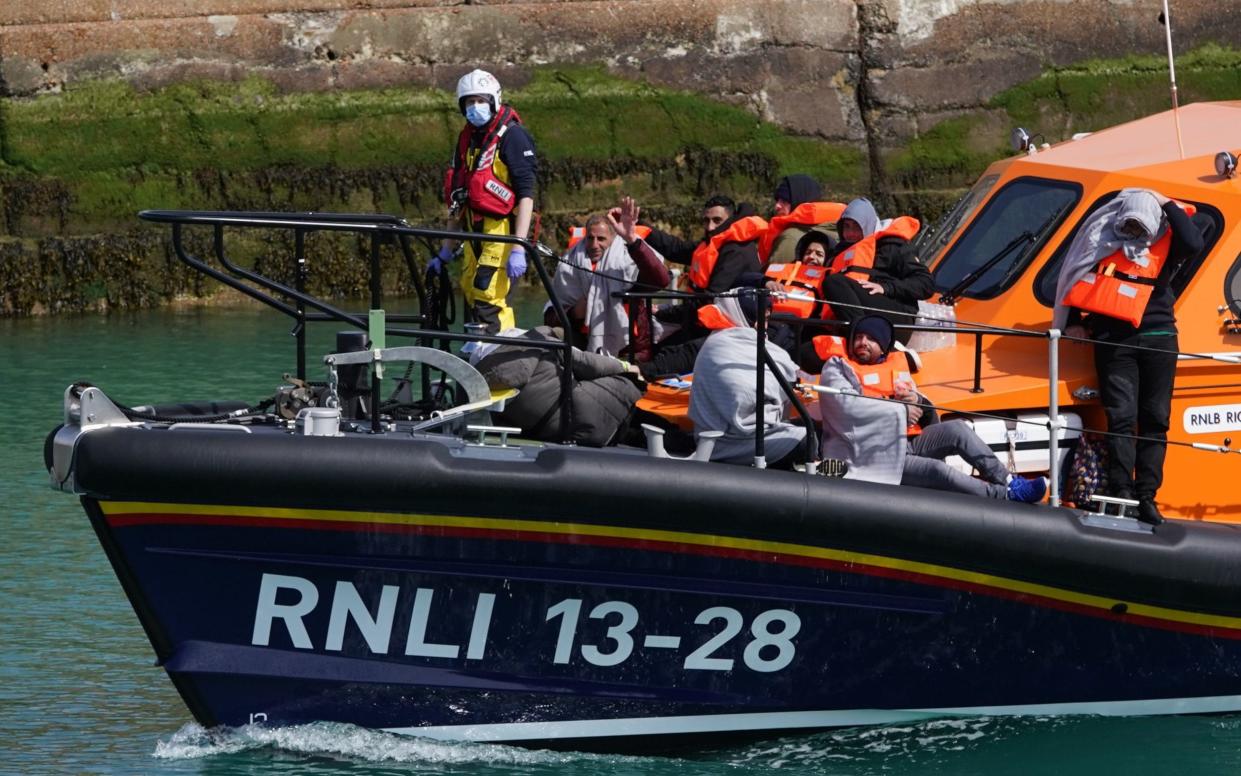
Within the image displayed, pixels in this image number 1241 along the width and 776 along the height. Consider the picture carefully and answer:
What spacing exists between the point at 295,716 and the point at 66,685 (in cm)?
139

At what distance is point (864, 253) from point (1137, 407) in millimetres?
1163

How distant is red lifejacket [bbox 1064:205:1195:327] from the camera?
19.6 ft

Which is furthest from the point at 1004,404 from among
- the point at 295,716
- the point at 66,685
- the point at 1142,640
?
the point at 66,685

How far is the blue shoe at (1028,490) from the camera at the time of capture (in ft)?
19.5

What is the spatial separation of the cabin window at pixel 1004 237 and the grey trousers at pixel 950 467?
0.90 meters

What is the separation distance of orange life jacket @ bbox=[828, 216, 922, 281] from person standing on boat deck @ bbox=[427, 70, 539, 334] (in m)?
1.19

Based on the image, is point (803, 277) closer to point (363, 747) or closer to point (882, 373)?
point (882, 373)

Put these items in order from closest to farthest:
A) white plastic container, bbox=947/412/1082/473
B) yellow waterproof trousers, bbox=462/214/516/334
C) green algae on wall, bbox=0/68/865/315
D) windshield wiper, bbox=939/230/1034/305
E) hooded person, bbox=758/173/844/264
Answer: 1. white plastic container, bbox=947/412/1082/473
2. windshield wiper, bbox=939/230/1034/305
3. yellow waterproof trousers, bbox=462/214/516/334
4. hooded person, bbox=758/173/844/264
5. green algae on wall, bbox=0/68/865/315

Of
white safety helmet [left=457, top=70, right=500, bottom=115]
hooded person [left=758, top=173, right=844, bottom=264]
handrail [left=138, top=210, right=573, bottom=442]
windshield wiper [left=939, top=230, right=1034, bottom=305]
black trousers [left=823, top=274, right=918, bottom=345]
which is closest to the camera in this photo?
handrail [left=138, top=210, right=573, bottom=442]

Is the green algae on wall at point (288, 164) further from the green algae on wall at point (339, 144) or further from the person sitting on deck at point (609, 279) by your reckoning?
the person sitting on deck at point (609, 279)

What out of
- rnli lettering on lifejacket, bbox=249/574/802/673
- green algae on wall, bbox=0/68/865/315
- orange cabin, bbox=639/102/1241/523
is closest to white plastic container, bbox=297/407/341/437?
rnli lettering on lifejacket, bbox=249/574/802/673

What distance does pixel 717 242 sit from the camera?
720cm

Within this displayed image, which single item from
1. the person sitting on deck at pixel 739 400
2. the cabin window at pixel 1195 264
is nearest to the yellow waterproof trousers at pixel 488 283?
the person sitting on deck at pixel 739 400

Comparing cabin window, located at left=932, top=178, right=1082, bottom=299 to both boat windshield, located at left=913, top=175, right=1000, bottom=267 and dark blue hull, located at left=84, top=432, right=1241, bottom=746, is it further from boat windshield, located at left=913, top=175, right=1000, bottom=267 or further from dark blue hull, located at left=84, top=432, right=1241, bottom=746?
dark blue hull, located at left=84, top=432, right=1241, bottom=746
